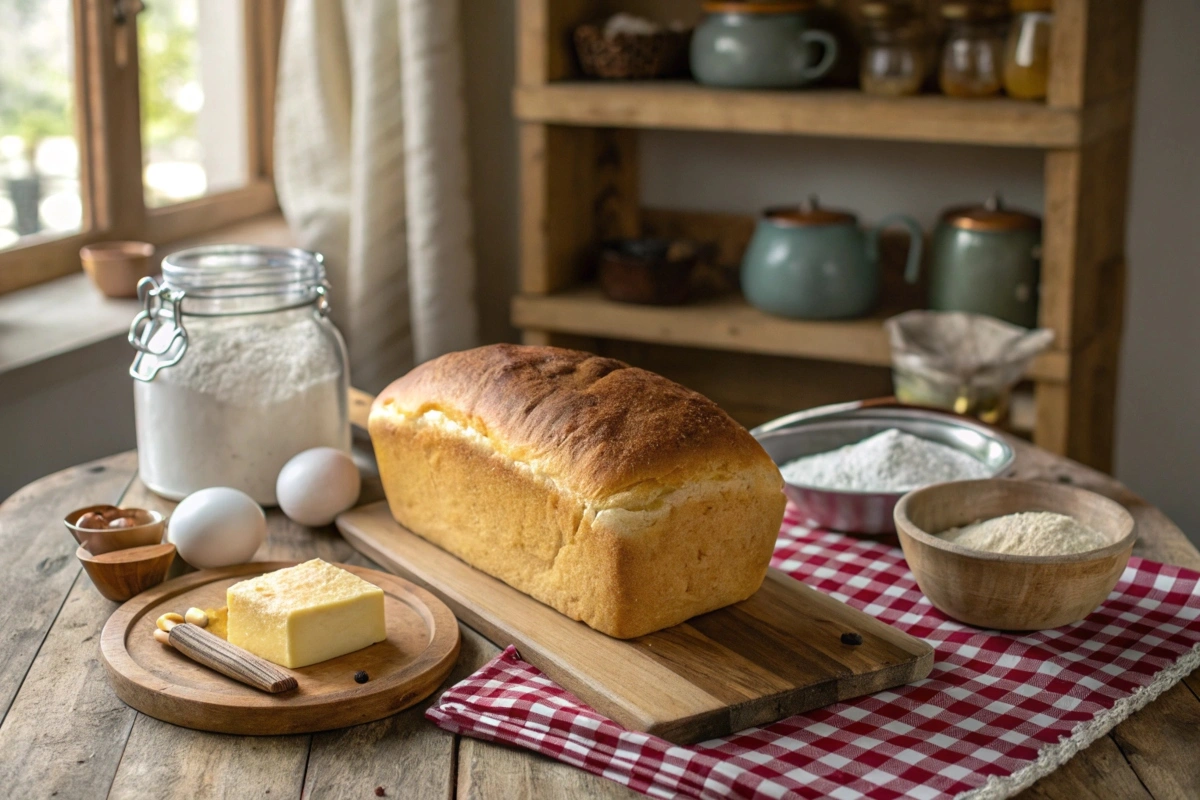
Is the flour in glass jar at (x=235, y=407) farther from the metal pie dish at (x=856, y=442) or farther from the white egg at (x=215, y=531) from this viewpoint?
the metal pie dish at (x=856, y=442)

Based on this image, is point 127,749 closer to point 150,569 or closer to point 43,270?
point 150,569

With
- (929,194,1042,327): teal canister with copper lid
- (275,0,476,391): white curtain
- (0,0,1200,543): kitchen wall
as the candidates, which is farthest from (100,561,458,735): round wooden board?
(275,0,476,391): white curtain

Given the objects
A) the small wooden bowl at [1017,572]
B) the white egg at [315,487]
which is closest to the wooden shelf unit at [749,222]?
the small wooden bowl at [1017,572]

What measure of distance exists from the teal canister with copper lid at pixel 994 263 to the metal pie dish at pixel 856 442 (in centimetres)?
75

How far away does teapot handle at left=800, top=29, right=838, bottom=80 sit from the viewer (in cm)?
202

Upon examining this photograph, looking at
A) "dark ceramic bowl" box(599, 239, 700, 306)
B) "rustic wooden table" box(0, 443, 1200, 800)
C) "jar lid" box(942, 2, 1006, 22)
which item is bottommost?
"rustic wooden table" box(0, 443, 1200, 800)

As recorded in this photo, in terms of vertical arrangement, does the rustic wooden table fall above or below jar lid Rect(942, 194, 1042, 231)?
below

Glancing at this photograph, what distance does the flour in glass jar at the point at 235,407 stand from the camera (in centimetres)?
123

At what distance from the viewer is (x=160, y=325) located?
1283 millimetres

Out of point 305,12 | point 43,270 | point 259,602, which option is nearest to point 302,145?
point 305,12

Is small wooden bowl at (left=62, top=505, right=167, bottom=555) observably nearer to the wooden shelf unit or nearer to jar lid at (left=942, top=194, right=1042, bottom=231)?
the wooden shelf unit

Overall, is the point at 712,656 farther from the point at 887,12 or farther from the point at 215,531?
the point at 887,12

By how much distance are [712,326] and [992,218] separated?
0.51 meters

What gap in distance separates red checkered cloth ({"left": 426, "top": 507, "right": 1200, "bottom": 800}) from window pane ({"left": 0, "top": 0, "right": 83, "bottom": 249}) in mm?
1643
